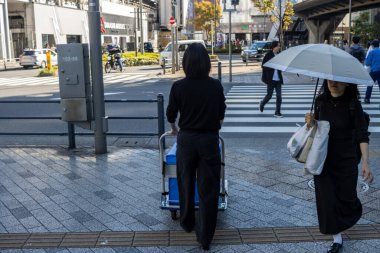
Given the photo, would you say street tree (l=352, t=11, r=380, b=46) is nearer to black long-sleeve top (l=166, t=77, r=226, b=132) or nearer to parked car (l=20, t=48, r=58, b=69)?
parked car (l=20, t=48, r=58, b=69)

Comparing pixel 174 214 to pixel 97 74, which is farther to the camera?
pixel 97 74

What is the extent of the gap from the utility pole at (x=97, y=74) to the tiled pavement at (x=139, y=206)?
1.14 feet

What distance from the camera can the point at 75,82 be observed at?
7.13 meters

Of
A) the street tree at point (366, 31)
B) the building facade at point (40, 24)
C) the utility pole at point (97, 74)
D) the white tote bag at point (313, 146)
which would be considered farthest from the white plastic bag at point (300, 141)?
the street tree at point (366, 31)

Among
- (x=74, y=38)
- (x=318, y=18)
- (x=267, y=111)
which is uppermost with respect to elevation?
(x=318, y=18)

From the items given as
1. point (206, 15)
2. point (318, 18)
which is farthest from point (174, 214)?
point (206, 15)

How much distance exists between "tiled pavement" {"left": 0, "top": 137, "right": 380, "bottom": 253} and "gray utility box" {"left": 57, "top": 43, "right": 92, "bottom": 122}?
70cm

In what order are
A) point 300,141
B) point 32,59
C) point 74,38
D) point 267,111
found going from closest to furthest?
point 300,141 < point 267,111 < point 32,59 < point 74,38

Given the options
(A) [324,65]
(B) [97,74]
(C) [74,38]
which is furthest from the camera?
(C) [74,38]

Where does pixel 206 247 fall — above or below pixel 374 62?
below

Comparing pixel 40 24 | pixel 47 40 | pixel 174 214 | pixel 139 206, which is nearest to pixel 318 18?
pixel 47 40

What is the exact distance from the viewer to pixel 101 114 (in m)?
7.30

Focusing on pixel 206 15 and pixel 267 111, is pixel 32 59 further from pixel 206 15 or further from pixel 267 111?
pixel 206 15

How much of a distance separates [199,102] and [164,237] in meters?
1.31
